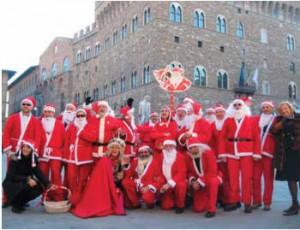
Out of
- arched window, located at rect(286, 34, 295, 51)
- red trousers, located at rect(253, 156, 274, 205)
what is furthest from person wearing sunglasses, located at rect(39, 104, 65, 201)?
arched window, located at rect(286, 34, 295, 51)

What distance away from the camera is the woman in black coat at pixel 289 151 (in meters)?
4.79

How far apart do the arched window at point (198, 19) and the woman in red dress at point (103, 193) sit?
2070 cm

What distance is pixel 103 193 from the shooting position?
495cm

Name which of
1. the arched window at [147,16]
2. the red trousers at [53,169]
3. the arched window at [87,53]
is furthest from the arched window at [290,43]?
the red trousers at [53,169]

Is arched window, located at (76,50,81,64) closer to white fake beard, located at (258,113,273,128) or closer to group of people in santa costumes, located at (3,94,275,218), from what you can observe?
group of people in santa costumes, located at (3,94,275,218)

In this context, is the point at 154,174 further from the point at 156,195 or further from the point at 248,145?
the point at 248,145

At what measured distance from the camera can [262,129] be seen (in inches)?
213

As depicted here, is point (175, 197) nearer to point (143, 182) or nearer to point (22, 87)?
point (143, 182)

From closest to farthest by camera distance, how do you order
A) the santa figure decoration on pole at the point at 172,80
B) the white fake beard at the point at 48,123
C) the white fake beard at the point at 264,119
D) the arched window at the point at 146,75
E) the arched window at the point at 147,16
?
the white fake beard at the point at 264,119 < the white fake beard at the point at 48,123 < the santa figure decoration on pole at the point at 172,80 < the arched window at the point at 146,75 < the arched window at the point at 147,16

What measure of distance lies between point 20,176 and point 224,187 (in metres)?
2.74

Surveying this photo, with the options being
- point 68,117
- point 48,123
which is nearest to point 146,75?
point 68,117

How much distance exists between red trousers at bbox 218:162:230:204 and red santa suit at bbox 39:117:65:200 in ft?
7.52

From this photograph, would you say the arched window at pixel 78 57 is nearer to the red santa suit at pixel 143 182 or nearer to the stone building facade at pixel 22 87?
the stone building facade at pixel 22 87

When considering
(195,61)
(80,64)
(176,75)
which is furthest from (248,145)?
(80,64)
